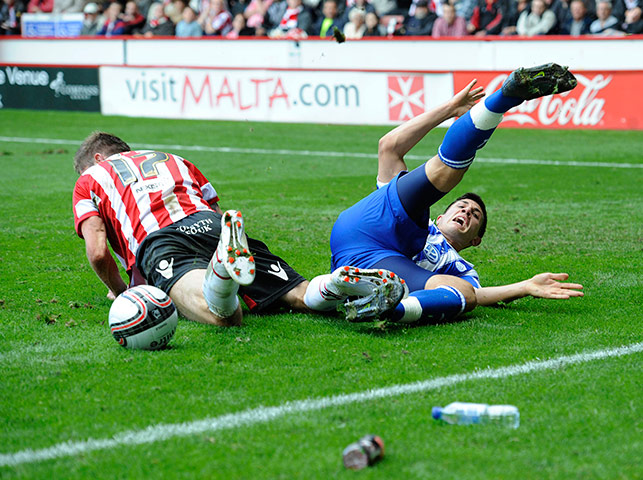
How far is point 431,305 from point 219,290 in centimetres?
112

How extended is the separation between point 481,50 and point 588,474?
→ 15.4m

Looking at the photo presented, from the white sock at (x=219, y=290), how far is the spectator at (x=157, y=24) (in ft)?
60.1

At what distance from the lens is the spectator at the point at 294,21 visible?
67.6 ft

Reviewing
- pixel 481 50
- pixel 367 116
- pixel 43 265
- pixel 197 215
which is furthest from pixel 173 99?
pixel 197 215

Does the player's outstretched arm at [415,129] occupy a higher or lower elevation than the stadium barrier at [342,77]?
higher

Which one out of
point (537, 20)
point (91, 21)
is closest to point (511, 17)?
point (537, 20)

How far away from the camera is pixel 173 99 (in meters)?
20.6

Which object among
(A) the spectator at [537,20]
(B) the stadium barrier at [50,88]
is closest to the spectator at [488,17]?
(A) the spectator at [537,20]

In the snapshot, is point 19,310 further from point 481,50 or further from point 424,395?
point 481,50

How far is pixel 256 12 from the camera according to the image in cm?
2211

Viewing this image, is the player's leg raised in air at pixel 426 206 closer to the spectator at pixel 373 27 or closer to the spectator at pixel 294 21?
the spectator at pixel 373 27

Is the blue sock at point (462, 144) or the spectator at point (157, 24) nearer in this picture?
the blue sock at point (462, 144)

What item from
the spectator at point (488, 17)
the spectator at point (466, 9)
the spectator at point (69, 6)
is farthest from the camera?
the spectator at point (69, 6)

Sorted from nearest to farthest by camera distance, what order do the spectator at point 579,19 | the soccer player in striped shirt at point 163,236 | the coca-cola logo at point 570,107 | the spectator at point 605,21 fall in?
the soccer player in striped shirt at point 163,236, the coca-cola logo at point 570,107, the spectator at point 605,21, the spectator at point 579,19
